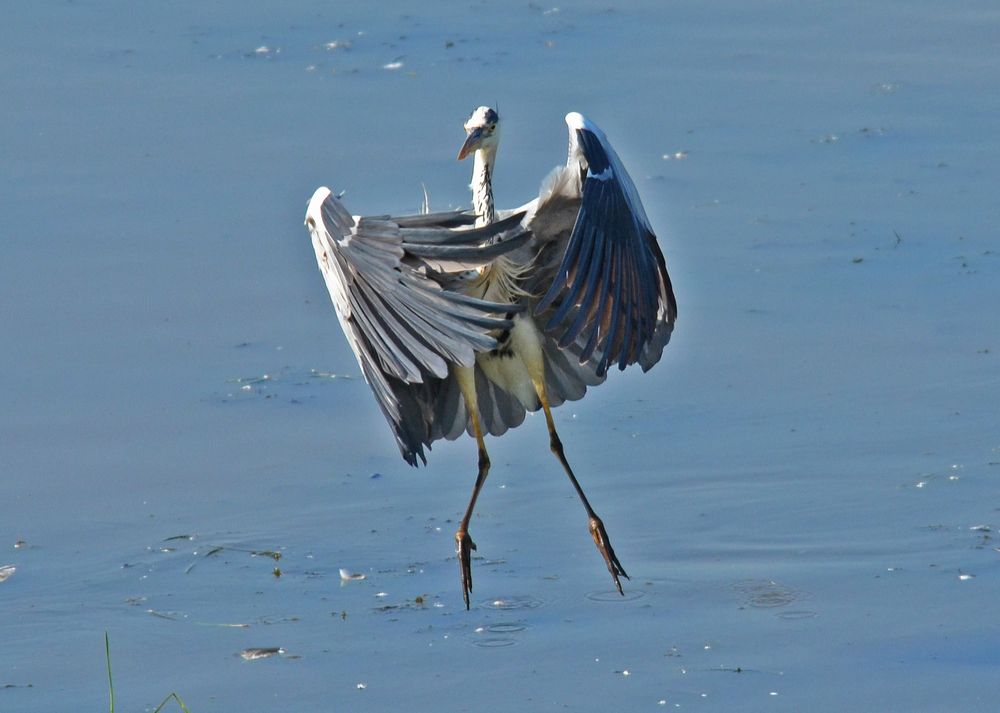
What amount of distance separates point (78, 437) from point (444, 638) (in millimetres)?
2171

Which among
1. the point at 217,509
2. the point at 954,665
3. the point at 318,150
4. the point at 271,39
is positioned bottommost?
the point at 954,665

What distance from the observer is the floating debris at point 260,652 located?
6875mm

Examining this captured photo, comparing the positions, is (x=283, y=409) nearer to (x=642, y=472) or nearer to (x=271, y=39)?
(x=642, y=472)

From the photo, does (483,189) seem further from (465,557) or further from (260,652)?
(260,652)

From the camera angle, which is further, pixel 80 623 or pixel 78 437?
pixel 78 437

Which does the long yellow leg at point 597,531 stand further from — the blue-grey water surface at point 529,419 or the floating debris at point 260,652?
the floating debris at point 260,652

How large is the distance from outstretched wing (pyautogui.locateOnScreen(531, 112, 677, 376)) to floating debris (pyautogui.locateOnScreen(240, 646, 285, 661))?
156cm

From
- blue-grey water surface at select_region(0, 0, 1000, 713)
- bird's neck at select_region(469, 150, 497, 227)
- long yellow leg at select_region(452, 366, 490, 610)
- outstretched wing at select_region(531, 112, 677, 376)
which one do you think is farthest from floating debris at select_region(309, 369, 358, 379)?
outstretched wing at select_region(531, 112, 677, 376)

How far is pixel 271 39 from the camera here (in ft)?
41.3

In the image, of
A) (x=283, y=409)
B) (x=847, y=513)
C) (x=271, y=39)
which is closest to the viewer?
(x=847, y=513)

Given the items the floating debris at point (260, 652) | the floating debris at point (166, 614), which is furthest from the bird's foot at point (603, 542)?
the floating debris at point (166, 614)

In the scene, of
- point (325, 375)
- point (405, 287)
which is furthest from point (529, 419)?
point (405, 287)

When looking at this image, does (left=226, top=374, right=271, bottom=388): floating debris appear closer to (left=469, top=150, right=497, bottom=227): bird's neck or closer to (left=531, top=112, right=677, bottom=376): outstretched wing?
(left=469, top=150, right=497, bottom=227): bird's neck

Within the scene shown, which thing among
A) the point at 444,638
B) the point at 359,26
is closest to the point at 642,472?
the point at 444,638
